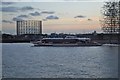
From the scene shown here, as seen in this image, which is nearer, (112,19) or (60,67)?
(60,67)

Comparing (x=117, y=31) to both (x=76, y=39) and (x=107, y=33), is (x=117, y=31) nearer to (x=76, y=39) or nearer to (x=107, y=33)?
(x=107, y=33)

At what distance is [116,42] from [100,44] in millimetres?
3579

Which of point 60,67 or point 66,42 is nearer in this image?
point 60,67

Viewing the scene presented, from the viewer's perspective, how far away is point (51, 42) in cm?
6988

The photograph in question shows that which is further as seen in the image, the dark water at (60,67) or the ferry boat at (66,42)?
the ferry boat at (66,42)

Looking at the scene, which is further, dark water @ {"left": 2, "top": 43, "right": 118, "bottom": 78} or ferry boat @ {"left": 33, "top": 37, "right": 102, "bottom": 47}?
ferry boat @ {"left": 33, "top": 37, "right": 102, "bottom": 47}

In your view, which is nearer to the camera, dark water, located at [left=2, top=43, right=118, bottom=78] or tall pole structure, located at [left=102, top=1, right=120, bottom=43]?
dark water, located at [left=2, top=43, right=118, bottom=78]

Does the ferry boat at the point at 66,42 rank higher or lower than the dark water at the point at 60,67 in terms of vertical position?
higher

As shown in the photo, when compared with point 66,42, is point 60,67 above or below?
below

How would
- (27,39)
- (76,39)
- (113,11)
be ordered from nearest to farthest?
1. (76,39)
2. (113,11)
3. (27,39)

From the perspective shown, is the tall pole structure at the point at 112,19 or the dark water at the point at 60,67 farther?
the tall pole structure at the point at 112,19

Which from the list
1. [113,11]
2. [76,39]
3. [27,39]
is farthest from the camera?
[27,39]

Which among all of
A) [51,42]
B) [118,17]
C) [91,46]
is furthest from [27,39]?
[118,17]

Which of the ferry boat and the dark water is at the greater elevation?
the ferry boat
